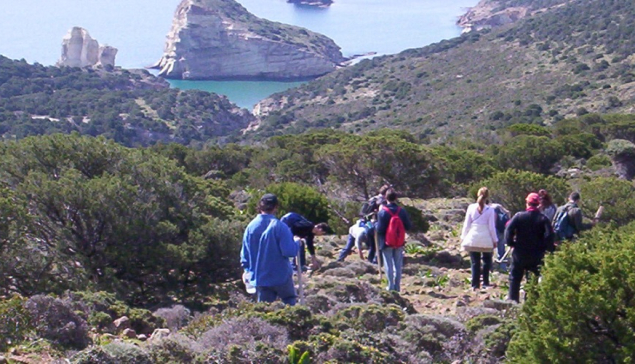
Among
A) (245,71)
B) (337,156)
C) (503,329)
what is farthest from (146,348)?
(245,71)

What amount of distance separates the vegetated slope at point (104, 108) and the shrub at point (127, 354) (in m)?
52.7

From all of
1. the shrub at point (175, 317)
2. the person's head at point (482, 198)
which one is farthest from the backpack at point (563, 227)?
the shrub at point (175, 317)

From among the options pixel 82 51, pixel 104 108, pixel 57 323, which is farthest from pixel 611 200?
pixel 82 51

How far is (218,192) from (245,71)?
377 feet

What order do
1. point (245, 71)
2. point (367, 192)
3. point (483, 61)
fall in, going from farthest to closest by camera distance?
point (245, 71) → point (483, 61) → point (367, 192)

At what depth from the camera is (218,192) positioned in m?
15.4

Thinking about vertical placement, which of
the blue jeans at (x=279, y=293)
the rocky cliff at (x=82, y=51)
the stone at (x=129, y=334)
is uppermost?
the rocky cliff at (x=82, y=51)

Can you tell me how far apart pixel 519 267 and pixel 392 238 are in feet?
4.67

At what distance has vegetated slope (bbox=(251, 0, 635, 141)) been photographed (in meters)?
47.7

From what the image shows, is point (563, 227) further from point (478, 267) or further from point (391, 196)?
point (391, 196)

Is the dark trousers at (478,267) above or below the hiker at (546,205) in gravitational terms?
below

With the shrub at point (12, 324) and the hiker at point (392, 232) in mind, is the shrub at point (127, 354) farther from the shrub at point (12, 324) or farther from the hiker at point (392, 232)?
the hiker at point (392, 232)

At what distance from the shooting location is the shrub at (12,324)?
515 cm

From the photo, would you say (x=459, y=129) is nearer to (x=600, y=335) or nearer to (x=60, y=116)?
(x=60, y=116)
